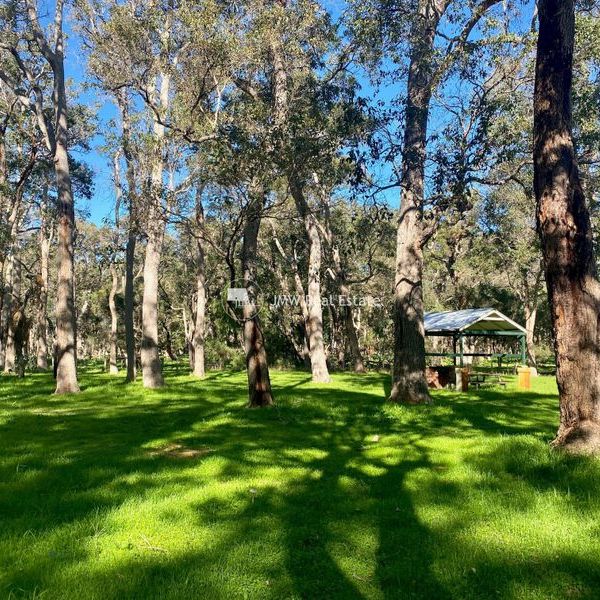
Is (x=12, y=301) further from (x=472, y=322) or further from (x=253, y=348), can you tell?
(x=472, y=322)

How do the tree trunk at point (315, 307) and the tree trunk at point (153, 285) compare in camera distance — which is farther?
the tree trunk at point (315, 307)

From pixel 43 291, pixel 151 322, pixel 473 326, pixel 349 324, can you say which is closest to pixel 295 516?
pixel 151 322

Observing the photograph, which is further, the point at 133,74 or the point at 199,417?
the point at 133,74

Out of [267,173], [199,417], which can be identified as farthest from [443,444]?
[267,173]

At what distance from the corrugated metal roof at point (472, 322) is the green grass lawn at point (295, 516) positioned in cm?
1389

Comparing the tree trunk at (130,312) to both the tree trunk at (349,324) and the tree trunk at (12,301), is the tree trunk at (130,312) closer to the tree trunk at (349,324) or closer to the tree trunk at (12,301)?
the tree trunk at (12,301)

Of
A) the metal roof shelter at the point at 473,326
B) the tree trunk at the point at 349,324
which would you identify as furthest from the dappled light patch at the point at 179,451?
the tree trunk at the point at 349,324

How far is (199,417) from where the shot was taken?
11.8 metres

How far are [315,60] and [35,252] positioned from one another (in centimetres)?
3790

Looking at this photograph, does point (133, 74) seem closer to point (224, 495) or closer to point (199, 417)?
point (199, 417)

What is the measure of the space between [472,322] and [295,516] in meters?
19.1

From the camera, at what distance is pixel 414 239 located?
564 inches

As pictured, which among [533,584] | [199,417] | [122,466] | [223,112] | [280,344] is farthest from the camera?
[280,344]

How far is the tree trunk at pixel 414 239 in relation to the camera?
12.5m
